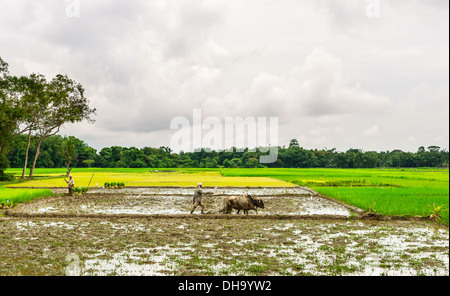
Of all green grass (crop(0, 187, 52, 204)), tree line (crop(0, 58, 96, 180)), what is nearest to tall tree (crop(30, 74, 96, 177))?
tree line (crop(0, 58, 96, 180))

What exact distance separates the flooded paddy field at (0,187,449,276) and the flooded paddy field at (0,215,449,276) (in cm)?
2

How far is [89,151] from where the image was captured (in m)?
86.9

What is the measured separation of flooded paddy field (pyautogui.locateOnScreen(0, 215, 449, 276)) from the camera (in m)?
6.88

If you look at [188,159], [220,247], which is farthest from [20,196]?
[188,159]

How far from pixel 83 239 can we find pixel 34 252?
5.28 ft

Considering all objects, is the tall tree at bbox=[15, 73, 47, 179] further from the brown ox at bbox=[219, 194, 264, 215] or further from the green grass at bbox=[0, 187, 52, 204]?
the brown ox at bbox=[219, 194, 264, 215]

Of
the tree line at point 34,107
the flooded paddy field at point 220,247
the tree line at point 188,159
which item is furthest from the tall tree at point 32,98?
the tree line at point 188,159

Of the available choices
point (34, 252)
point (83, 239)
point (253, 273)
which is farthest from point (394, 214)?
point (34, 252)

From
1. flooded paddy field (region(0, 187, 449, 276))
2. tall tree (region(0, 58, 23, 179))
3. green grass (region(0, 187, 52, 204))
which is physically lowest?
flooded paddy field (region(0, 187, 449, 276))

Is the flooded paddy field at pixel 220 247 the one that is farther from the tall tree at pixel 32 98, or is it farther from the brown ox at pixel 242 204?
the tall tree at pixel 32 98

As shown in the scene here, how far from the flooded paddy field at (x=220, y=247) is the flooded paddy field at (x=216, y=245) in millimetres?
22

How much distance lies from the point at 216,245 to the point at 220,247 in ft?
0.77
